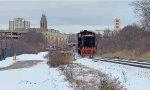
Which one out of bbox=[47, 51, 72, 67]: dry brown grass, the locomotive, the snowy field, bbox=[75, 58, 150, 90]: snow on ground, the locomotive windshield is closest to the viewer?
bbox=[75, 58, 150, 90]: snow on ground

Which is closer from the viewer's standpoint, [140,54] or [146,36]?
[140,54]

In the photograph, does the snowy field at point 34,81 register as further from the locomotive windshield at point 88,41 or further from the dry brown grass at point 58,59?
the locomotive windshield at point 88,41

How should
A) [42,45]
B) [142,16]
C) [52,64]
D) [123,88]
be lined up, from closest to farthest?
1. [123,88]
2. [52,64]
3. [142,16]
4. [42,45]

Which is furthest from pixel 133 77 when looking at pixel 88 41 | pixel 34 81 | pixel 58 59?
pixel 88 41

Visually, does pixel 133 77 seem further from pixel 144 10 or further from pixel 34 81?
pixel 144 10

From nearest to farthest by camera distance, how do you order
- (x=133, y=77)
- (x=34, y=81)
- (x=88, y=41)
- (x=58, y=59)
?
1. (x=34, y=81)
2. (x=133, y=77)
3. (x=58, y=59)
4. (x=88, y=41)

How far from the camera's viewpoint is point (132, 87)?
16.6m

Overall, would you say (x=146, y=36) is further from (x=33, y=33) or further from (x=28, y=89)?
(x=33, y=33)

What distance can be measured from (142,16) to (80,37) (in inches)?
419

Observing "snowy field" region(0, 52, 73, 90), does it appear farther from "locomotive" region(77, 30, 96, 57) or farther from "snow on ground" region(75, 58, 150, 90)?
"locomotive" region(77, 30, 96, 57)

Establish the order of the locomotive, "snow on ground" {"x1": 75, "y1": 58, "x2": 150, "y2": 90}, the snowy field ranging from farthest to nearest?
the locomotive < the snowy field < "snow on ground" {"x1": 75, "y1": 58, "x2": 150, "y2": 90}

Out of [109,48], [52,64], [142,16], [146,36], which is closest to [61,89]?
[52,64]

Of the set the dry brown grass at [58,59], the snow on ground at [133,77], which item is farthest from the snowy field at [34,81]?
the dry brown grass at [58,59]

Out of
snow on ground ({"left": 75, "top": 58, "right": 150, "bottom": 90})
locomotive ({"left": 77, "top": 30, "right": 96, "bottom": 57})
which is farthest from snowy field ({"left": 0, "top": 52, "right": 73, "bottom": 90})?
locomotive ({"left": 77, "top": 30, "right": 96, "bottom": 57})
